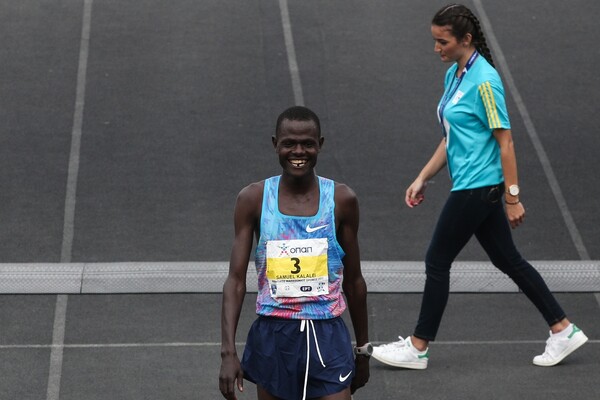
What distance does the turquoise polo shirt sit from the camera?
5.71 m

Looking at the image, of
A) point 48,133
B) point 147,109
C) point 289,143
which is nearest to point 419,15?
point 147,109

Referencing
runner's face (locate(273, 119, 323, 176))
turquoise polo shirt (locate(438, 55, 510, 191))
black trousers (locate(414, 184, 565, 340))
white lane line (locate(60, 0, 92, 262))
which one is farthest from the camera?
white lane line (locate(60, 0, 92, 262))

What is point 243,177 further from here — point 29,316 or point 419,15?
point 419,15

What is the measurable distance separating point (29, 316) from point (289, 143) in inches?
118

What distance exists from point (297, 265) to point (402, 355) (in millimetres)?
2112

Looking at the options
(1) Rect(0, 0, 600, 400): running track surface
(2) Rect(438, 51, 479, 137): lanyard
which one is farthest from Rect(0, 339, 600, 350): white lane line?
(2) Rect(438, 51, 479, 137): lanyard

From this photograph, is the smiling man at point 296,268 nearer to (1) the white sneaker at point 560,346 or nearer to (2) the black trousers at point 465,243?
(2) the black trousers at point 465,243

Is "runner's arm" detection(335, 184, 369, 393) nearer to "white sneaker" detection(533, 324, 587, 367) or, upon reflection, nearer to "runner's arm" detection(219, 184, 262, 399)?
"runner's arm" detection(219, 184, 262, 399)

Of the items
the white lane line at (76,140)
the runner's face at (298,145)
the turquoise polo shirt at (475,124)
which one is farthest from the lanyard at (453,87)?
the white lane line at (76,140)

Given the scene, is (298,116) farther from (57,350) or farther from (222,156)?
(222,156)

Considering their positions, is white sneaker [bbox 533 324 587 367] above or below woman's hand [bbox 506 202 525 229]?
below

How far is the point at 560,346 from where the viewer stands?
630 centimetres

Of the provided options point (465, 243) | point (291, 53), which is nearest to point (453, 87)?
point (465, 243)

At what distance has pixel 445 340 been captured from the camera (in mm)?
6695
